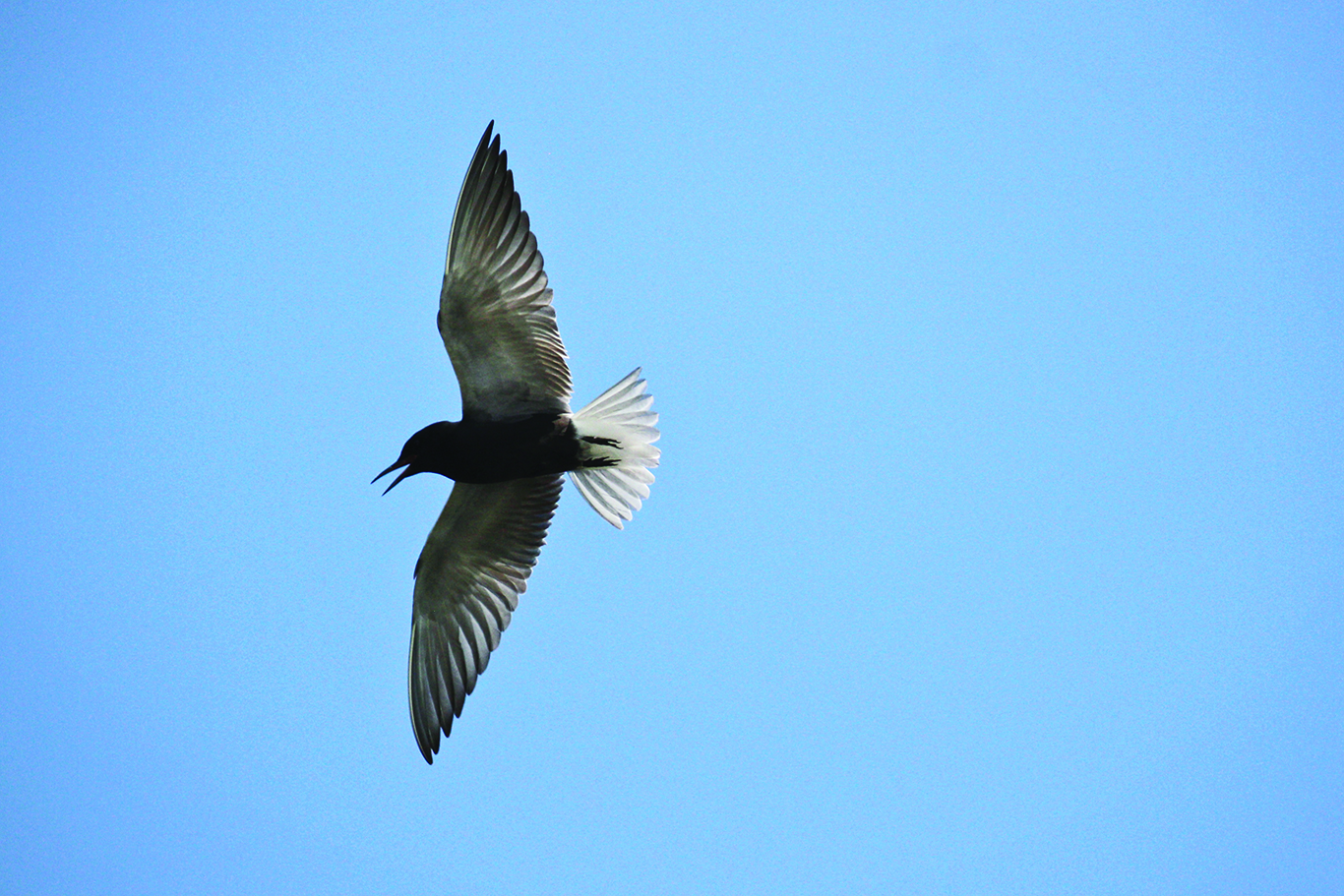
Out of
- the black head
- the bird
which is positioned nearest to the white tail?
the bird

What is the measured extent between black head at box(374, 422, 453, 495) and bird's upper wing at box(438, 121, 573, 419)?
0.18 m

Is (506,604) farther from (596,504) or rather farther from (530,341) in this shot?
(530,341)

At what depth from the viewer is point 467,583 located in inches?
165

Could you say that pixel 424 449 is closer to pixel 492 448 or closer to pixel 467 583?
pixel 492 448

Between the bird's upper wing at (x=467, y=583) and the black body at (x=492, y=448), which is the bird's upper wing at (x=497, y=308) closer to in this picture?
the black body at (x=492, y=448)

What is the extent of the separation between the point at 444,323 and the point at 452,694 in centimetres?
131

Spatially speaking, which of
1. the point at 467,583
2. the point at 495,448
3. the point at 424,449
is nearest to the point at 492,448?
the point at 495,448

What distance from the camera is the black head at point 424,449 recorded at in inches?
147

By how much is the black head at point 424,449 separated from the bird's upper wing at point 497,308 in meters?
0.18

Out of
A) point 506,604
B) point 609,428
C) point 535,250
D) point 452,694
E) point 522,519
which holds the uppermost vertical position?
point 535,250

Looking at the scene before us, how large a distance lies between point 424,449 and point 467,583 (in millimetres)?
676

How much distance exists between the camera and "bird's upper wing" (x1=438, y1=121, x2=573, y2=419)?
3770mm

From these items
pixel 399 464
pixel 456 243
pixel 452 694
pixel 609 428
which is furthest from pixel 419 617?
pixel 456 243

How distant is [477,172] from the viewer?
3.86 meters
